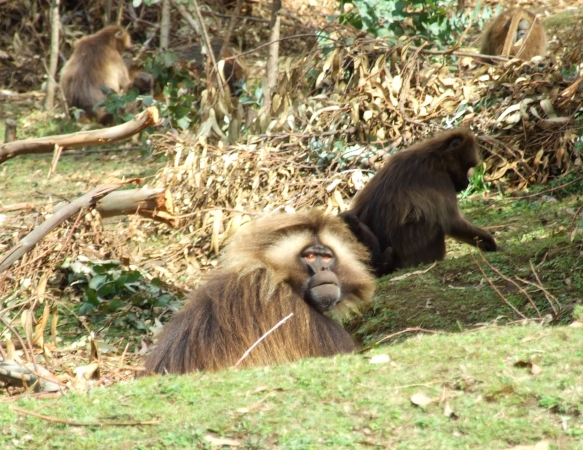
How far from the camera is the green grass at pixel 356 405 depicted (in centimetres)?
346

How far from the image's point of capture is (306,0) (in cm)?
1630

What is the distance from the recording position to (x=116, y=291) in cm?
724

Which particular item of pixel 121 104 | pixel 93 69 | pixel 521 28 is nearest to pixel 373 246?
→ pixel 121 104

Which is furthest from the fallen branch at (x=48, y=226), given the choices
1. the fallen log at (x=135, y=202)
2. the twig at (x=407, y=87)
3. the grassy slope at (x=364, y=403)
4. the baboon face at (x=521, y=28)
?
the baboon face at (x=521, y=28)

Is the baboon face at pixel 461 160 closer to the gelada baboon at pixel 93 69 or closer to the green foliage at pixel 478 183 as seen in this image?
the green foliage at pixel 478 183

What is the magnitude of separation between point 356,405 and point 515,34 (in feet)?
31.6

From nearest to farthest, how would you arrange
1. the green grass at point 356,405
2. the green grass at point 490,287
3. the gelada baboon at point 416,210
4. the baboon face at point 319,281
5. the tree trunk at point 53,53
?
the green grass at point 356,405, the baboon face at point 319,281, the green grass at point 490,287, the gelada baboon at point 416,210, the tree trunk at point 53,53

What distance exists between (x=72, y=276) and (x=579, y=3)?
11.3 metres

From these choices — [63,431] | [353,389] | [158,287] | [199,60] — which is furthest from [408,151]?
[199,60]

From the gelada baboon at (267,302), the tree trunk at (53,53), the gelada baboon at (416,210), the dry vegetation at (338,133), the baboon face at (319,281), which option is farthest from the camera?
the tree trunk at (53,53)

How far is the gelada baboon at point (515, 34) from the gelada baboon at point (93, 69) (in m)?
5.97

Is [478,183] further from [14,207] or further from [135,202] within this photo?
[14,207]

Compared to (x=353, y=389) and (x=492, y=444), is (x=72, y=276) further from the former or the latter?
(x=492, y=444)

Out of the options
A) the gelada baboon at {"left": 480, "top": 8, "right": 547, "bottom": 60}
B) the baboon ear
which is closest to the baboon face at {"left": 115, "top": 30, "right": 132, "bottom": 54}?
the gelada baboon at {"left": 480, "top": 8, "right": 547, "bottom": 60}
